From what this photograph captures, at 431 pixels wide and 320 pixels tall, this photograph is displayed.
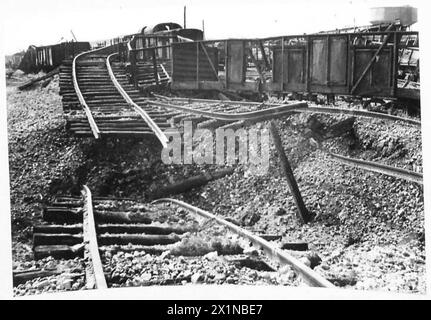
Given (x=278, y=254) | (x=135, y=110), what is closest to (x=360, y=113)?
(x=278, y=254)

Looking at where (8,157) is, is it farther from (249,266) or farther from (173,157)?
(249,266)

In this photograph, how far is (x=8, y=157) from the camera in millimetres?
5074

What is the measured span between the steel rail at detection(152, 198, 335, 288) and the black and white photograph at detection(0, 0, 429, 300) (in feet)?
0.05

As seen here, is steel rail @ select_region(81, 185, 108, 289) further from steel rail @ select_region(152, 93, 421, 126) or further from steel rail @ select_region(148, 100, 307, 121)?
steel rail @ select_region(152, 93, 421, 126)

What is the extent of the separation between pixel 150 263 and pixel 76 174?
139 centimetres

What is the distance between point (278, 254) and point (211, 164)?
1360mm

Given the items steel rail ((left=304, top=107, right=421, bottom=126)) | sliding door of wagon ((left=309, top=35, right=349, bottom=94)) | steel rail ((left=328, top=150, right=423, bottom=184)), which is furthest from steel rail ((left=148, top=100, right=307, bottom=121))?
steel rail ((left=328, top=150, right=423, bottom=184))

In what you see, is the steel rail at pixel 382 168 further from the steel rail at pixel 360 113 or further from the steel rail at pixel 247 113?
the steel rail at pixel 247 113

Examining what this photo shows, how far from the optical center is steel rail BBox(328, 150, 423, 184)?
476 cm

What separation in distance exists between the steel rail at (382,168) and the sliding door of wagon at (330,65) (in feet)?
3.59

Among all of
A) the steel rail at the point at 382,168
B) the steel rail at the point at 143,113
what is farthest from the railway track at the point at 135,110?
the steel rail at the point at 382,168

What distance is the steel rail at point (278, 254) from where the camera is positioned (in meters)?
3.96

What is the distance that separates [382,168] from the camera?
4.93 metres
